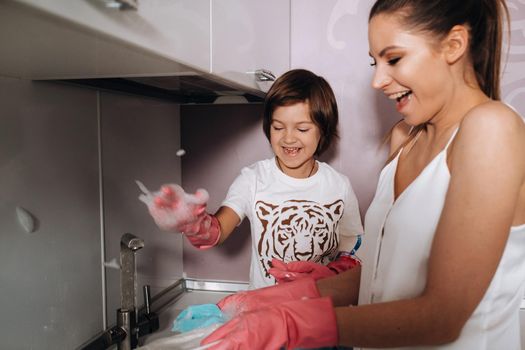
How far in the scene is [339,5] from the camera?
4.98ft

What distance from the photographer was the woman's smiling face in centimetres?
70

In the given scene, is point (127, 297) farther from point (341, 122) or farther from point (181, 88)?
point (341, 122)

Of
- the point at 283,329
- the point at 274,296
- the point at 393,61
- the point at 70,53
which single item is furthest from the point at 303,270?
the point at 70,53

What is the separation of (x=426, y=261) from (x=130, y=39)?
1.83ft

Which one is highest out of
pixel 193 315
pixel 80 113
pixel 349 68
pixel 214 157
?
pixel 349 68

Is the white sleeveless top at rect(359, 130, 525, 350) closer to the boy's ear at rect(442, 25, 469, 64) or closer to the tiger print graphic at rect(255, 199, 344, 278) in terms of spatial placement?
the boy's ear at rect(442, 25, 469, 64)

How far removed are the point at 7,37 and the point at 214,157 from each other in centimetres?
105

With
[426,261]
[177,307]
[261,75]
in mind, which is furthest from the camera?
[177,307]

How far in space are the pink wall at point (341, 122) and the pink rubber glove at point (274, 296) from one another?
706mm

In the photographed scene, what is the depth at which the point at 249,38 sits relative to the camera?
1096mm

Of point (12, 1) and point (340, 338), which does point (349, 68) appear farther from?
point (12, 1)

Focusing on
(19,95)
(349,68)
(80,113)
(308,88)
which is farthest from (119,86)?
(349,68)

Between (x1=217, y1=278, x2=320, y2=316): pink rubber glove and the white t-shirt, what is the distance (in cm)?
44

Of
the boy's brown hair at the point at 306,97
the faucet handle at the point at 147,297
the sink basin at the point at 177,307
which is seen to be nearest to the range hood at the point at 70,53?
the boy's brown hair at the point at 306,97
